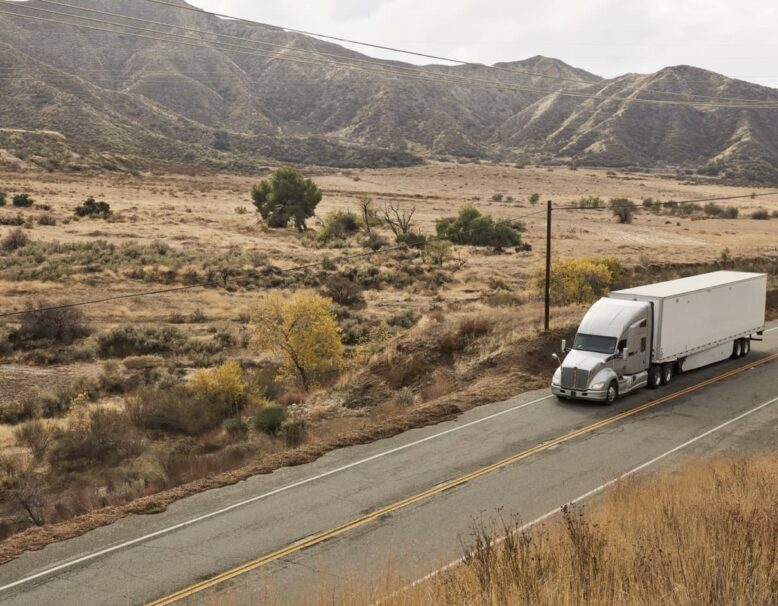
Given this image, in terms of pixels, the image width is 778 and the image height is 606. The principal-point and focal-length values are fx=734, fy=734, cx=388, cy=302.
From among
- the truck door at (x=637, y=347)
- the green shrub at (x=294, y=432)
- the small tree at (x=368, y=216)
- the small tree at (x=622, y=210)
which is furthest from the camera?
the small tree at (x=622, y=210)

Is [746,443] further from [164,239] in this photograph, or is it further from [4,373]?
[164,239]

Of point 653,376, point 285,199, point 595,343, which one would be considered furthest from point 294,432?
point 285,199

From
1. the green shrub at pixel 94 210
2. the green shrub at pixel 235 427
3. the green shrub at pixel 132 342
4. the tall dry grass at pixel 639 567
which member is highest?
the green shrub at pixel 94 210

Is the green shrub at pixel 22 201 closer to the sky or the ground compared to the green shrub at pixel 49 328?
closer to the sky

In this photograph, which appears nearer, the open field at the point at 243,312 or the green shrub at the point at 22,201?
the open field at the point at 243,312

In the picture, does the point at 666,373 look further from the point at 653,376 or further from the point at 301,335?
the point at 301,335

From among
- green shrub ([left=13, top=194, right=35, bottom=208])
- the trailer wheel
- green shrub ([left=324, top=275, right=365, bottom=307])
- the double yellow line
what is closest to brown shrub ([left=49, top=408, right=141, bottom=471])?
the double yellow line

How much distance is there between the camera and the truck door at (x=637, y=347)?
77.7 ft

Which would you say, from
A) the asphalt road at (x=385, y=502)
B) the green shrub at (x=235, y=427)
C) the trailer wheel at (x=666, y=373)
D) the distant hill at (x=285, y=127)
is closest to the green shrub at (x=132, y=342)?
the green shrub at (x=235, y=427)

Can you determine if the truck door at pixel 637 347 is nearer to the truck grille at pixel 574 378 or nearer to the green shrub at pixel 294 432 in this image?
the truck grille at pixel 574 378

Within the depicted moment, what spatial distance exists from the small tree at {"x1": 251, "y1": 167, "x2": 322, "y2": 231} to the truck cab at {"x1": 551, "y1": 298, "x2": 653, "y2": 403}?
57197 millimetres

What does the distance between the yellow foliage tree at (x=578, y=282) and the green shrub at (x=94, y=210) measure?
1957 inches

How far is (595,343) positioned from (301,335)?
43.9 feet

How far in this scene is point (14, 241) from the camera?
5778cm
